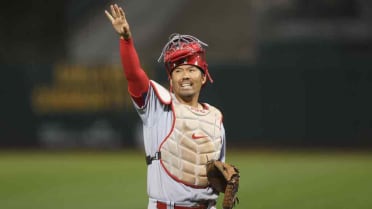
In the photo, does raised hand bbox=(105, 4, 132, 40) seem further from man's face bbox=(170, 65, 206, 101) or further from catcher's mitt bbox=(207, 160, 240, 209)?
catcher's mitt bbox=(207, 160, 240, 209)

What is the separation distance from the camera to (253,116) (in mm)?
17438

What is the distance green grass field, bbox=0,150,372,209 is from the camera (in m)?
9.75

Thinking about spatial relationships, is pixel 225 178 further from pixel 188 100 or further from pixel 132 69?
pixel 132 69

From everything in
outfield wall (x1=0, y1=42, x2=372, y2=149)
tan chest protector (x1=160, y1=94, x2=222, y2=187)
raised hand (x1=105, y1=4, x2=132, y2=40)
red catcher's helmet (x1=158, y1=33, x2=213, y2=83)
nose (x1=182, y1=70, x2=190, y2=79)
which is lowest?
outfield wall (x1=0, y1=42, x2=372, y2=149)

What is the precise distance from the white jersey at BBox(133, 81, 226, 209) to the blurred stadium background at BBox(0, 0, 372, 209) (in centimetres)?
554

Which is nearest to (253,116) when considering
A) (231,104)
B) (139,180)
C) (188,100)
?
(231,104)

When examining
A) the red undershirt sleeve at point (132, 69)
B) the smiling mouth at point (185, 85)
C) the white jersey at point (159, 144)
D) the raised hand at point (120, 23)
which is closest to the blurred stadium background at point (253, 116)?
the white jersey at point (159, 144)

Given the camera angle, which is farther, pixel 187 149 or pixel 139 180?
pixel 139 180

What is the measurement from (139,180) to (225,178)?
25.2ft

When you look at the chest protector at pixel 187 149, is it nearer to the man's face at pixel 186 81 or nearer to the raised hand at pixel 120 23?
the man's face at pixel 186 81

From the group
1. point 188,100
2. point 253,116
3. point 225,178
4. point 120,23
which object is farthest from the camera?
point 253,116

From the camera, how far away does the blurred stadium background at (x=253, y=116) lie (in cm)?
1219

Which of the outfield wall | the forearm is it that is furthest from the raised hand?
the outfield wall

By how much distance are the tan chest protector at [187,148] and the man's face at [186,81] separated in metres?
0.08
